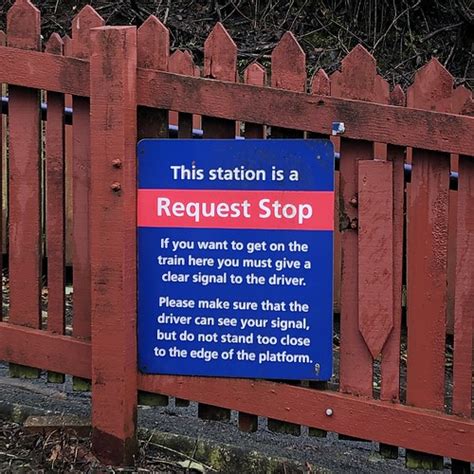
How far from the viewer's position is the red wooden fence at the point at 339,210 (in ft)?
8.75

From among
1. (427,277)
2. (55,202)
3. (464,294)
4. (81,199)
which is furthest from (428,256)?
(55,202)

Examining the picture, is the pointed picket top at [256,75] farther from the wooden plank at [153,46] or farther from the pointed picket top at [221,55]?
the wooden plank at [153,46]

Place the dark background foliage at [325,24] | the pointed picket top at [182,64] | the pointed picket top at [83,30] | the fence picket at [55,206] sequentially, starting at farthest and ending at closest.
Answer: the dark background foliage at [325,24], the pointed picket top at [182,64], the fence picket at [55,206], the pointed picket top at [83,30]

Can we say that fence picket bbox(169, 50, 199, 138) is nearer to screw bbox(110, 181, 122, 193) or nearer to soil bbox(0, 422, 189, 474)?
screw bbox(110, 181, 122, 193)

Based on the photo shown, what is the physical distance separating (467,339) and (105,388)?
55.5 inches

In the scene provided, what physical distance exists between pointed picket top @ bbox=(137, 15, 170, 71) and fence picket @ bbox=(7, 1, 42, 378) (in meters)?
0.52

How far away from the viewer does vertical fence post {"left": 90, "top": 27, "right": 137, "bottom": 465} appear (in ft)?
9.04

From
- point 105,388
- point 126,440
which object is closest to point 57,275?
point 105,388

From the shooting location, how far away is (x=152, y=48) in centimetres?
282

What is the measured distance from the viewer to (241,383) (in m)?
2.88

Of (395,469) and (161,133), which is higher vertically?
(161,133)

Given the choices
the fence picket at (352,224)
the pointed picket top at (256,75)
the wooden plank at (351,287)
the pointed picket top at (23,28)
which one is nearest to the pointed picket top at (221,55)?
the pointed picket top at (256,75)

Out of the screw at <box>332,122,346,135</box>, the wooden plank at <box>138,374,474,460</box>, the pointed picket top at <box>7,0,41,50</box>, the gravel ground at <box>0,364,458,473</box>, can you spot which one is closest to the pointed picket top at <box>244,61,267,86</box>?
the screw at <box>332,122,346,135</box>

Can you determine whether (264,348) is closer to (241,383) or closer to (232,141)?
(241,383)
